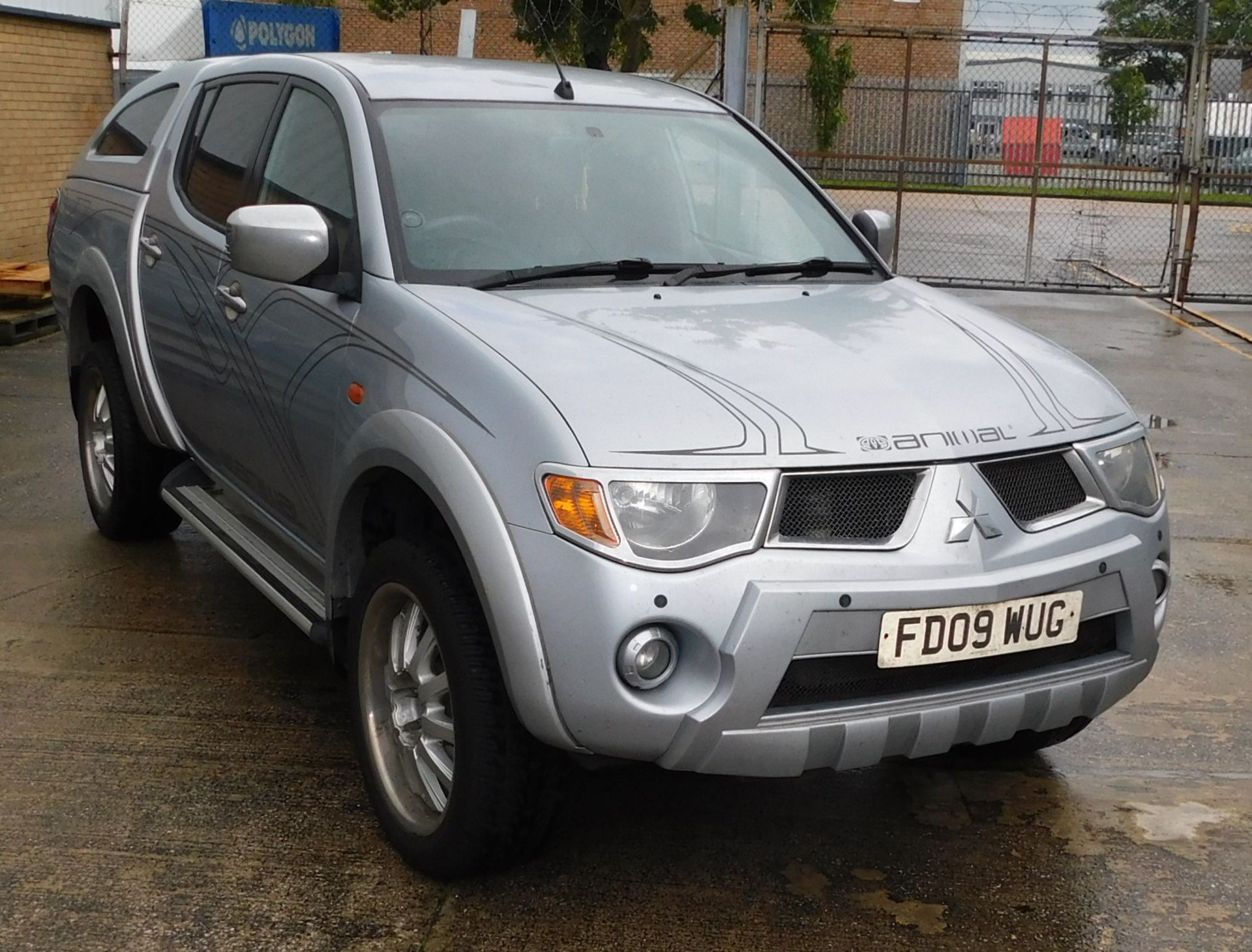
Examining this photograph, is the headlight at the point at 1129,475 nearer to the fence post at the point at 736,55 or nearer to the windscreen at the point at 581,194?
the windscreen at the point at 581,194

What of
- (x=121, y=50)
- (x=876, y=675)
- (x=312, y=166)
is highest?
(x=121, y=50)

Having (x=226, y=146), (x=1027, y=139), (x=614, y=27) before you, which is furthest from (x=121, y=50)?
(x=226, y=146)

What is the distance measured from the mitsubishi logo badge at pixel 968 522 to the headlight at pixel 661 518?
40 centimetres

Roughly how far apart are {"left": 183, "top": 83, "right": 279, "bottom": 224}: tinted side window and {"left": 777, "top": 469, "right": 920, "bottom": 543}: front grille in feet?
7.20

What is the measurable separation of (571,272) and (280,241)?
71 cm

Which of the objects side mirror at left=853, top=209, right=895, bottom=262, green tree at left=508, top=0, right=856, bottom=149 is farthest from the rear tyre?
green tree at left=508, top=0, right=856, bottom=149

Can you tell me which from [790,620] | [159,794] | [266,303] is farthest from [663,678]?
[266,303]

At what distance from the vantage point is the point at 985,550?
297cm

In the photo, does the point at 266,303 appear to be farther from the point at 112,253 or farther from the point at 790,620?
the point at 790,620

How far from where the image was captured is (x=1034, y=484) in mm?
3139

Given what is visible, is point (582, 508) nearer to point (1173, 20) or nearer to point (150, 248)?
point (150, 248)

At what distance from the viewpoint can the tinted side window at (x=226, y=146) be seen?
4434 mm

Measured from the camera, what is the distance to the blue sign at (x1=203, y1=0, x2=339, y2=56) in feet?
50.4

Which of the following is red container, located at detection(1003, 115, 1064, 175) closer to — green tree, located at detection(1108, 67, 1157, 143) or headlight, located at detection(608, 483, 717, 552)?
green tree, located at detection(1108, 67, 1157, 143)
